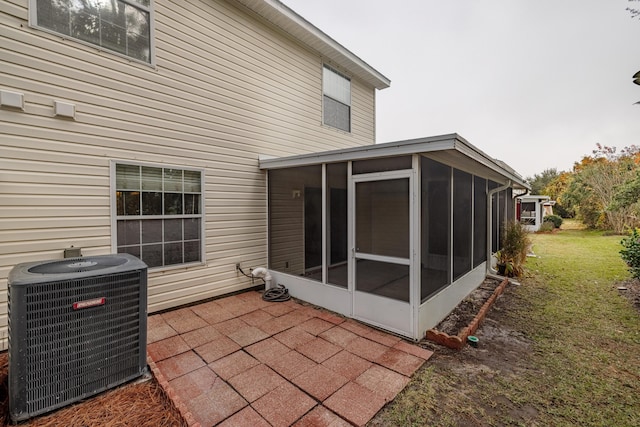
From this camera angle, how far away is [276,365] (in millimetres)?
2824

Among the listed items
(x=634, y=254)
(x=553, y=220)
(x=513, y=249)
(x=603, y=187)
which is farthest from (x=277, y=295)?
(x=553, y=220)

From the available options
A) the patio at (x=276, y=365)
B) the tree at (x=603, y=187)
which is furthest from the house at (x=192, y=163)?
the tree at (x=603, y=187)

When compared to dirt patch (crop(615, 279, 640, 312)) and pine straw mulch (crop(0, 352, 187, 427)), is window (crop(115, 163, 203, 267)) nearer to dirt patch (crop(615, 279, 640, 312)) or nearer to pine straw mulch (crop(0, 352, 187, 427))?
pine straw mulch (crop(0, 352, 187, 427))

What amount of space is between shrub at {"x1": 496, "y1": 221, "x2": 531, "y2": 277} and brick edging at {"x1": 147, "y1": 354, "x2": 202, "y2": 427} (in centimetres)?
712

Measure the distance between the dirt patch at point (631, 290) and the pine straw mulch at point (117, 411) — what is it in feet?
22.5

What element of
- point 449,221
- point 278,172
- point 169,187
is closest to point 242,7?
point 278,172

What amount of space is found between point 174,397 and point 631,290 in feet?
26.2

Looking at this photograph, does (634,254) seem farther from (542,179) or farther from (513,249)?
(542,179)

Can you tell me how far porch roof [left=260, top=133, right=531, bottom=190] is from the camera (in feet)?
10.1

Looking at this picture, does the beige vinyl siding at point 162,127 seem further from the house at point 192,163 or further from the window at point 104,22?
the window at point 104,22

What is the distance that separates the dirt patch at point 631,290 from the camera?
4.90 meters

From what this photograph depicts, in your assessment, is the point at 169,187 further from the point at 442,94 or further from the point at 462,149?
the point at 442,94

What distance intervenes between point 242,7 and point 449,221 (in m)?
5.24

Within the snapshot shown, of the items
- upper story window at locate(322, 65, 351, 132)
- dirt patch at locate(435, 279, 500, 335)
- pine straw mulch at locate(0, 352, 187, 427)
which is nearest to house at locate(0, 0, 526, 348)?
dirt patch at locate(435, 279, 500, 335)
